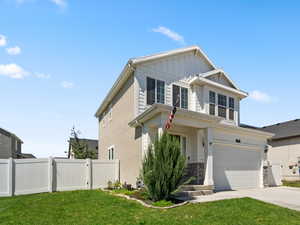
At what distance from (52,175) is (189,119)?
24.2 feet

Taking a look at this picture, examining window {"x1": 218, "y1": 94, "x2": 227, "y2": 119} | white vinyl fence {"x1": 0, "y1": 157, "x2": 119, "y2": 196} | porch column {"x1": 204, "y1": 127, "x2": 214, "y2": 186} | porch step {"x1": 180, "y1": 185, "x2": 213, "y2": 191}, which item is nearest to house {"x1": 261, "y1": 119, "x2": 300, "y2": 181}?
window {"x1": 218, "y1": 94, "x2": 227, "y2": 119}

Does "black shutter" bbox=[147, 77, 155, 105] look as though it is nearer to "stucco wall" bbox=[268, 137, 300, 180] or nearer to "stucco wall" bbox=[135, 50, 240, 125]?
"stucco wall" bbox=[135, 50, 240, 125]

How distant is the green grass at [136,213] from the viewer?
269 inches

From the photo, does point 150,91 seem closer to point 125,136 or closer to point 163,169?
point 125,136

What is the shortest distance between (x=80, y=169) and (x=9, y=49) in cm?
677

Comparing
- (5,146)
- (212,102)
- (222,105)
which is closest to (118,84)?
(212,102)

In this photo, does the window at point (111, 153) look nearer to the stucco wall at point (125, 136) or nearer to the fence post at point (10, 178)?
the stucco wall at point (125, 136)

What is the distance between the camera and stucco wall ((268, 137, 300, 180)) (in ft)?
78.5

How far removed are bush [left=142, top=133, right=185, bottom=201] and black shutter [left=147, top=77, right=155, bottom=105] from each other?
4552 millimetres

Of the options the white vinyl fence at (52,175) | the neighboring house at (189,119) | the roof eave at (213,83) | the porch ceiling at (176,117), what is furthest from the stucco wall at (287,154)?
the white vinyl fence at (52,175)

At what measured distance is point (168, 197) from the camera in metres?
9.02

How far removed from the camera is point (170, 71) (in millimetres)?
14883

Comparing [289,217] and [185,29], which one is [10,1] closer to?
[185,29]

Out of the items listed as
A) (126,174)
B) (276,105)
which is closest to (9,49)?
(126,174)
